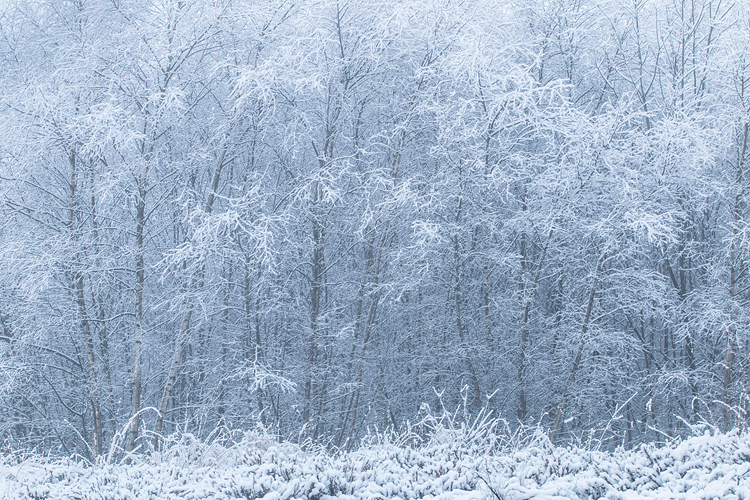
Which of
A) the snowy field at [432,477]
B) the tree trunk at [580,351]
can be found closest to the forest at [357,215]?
the tree trunk at [580,351]

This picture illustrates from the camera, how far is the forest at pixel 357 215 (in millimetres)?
8656

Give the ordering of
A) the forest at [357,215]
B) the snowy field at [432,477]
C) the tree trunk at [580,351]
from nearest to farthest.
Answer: the snowy field at [432,477], the forest at [357,215], the tree trunk at [580,351]

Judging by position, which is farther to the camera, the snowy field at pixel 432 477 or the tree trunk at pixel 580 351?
the tree trunk at pixel 580 351

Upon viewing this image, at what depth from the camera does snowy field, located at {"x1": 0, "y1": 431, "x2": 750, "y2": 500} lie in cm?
291

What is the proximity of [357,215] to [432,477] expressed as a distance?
7.04 metres

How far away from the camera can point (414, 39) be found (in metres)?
9.92

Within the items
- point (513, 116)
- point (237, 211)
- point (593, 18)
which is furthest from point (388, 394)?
point (593, 18)

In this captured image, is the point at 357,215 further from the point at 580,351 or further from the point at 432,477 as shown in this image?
the point at 432,477

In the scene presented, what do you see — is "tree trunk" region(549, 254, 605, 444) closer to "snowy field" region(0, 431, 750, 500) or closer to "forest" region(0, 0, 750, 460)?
"forest" region(0, 0, 750, 460)

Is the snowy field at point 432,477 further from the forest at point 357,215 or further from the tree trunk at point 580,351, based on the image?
the tree trunk at point 580,351

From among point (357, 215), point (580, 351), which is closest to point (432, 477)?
point (580, 351)

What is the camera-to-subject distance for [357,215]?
9961 mm

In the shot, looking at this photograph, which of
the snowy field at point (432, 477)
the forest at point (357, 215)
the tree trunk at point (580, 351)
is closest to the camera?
the snowy field at point (432, 477)

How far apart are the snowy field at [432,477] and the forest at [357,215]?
15.1 feet
